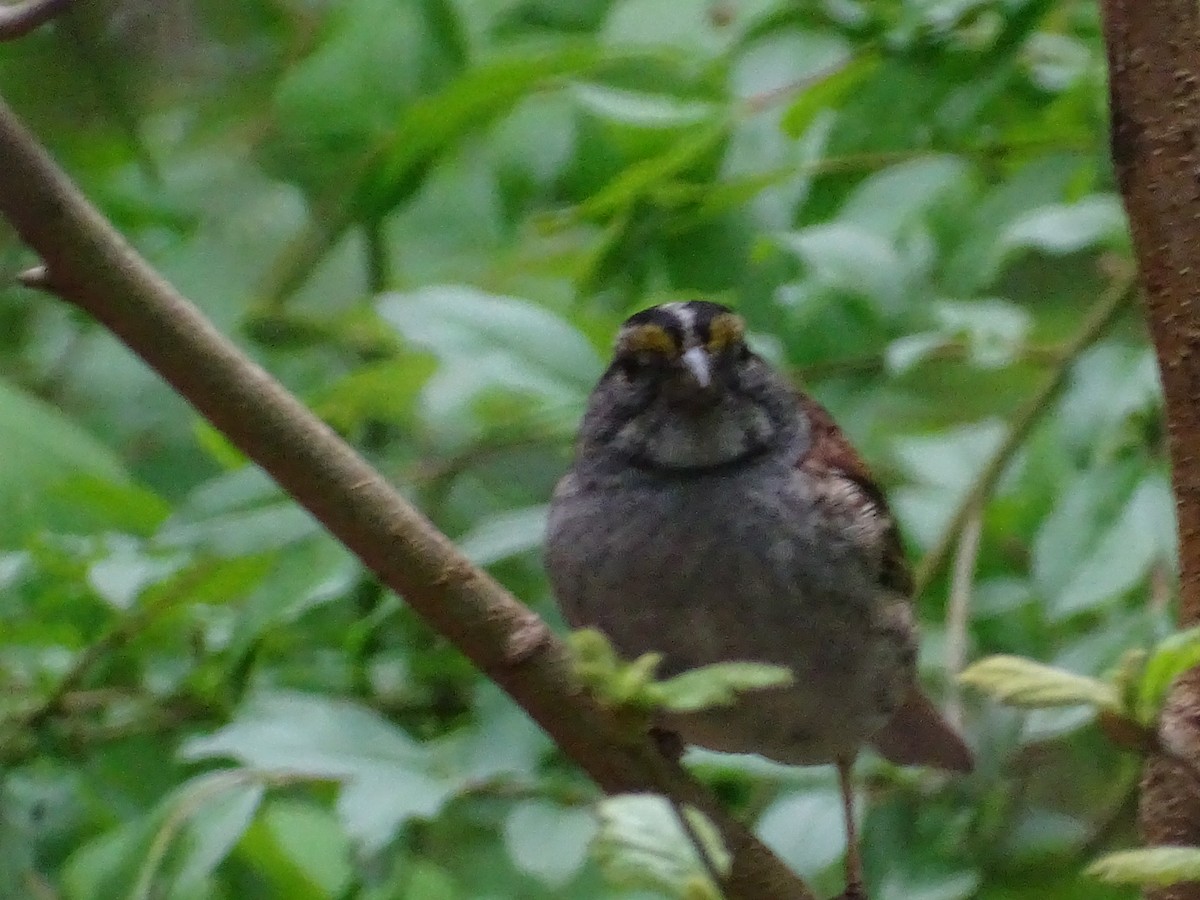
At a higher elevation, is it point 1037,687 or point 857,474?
point 1037,687

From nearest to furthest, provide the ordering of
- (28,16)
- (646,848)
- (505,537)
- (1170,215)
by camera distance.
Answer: (646,848), (28,16), (1170,215), (505,537)

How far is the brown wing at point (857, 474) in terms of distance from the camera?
187 centimetres

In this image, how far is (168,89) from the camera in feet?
8.00

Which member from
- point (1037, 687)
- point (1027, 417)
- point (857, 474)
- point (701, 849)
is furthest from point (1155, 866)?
point (1027, 417)

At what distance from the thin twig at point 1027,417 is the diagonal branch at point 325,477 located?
90cm

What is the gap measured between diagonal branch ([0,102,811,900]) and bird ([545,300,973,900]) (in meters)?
0.43

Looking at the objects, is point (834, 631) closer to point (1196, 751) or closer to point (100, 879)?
point (1196, 751)

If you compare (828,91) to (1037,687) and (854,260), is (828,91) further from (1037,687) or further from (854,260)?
(1037,687)

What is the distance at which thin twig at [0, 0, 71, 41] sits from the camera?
3.44 ft

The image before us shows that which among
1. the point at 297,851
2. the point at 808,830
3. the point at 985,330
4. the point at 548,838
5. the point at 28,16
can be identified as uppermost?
the point at 28,16

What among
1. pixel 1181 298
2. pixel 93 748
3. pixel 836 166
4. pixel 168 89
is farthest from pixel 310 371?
pixel 1181 298

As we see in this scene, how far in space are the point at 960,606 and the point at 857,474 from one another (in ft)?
0.76

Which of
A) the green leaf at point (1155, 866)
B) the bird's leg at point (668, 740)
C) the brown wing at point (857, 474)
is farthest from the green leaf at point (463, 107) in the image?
the green leaf at point (1155, 866)

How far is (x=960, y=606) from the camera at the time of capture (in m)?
2.00
